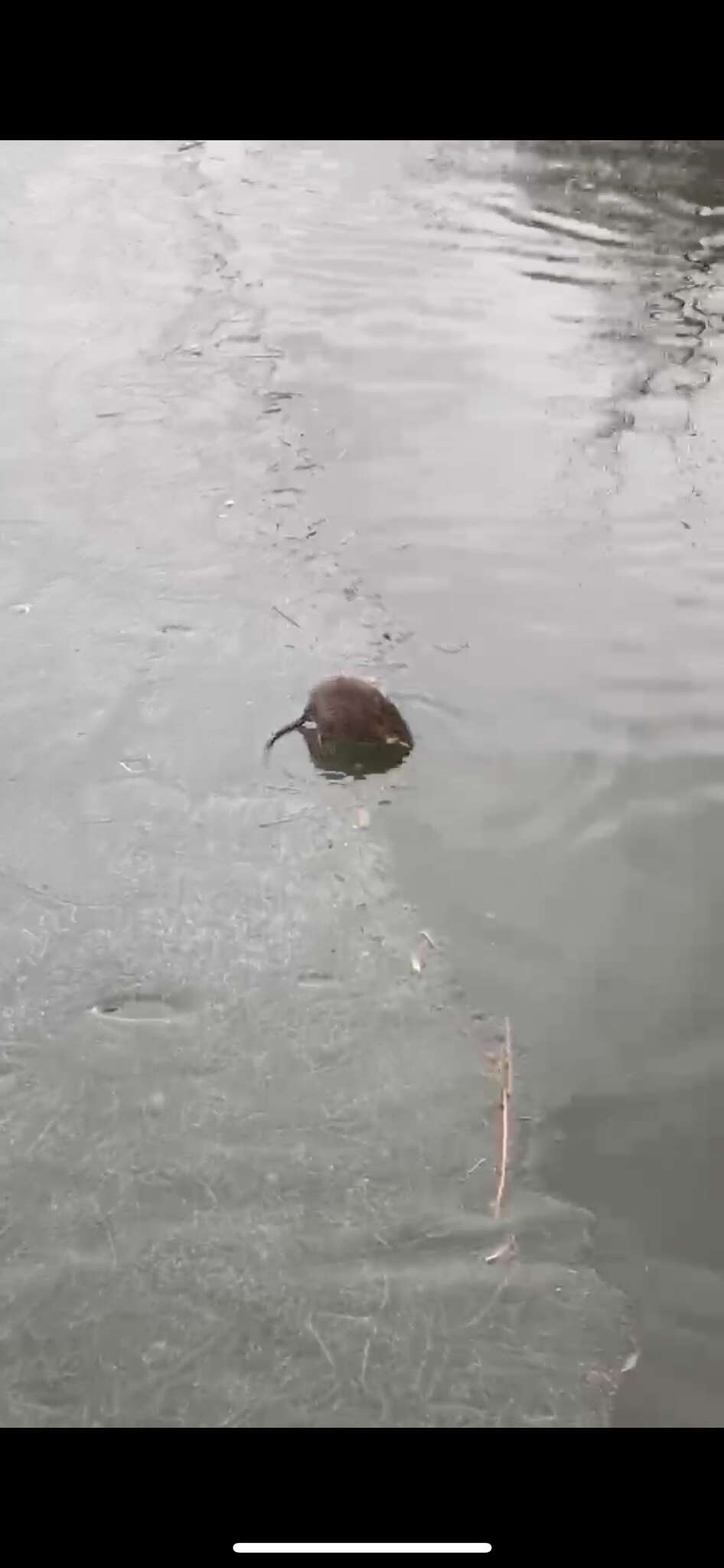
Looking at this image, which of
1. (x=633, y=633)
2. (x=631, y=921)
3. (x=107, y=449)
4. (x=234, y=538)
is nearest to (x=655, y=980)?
(x=631, y=921)

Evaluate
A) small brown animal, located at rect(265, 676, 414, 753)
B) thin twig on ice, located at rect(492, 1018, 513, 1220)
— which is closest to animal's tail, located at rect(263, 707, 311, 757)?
small brown animal, located at rect(265, 676, 414, 753)

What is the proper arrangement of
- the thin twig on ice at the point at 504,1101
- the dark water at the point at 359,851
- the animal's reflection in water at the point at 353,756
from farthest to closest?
1. the animal's reflection in water at the point at 353,756
2. the thin twig on ice at the point at 504,1101
3. the dark water at the point at 359,851

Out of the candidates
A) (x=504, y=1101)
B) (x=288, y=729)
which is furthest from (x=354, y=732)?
(x=504, y=1101)

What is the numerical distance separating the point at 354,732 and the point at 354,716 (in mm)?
53

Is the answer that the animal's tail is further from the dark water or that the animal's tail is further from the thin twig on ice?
the thin twig on ice

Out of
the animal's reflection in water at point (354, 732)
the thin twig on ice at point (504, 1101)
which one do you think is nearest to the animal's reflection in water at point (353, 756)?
the animal's reflection in water at point (354, 732)

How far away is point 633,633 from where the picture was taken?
490 centimetres

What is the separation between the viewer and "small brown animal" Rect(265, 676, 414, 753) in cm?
427

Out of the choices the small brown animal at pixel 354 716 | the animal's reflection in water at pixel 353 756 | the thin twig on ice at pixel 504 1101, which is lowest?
the thin twig on ice at pixel 504 1101

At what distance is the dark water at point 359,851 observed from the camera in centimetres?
287

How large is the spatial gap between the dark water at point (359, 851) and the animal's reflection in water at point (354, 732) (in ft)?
0.37

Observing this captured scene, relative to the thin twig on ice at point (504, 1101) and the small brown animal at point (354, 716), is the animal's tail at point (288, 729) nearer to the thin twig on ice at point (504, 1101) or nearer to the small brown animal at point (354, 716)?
the small brown animal at point (354, 716)

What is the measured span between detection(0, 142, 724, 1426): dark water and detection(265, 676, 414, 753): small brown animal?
Result: 14cm
